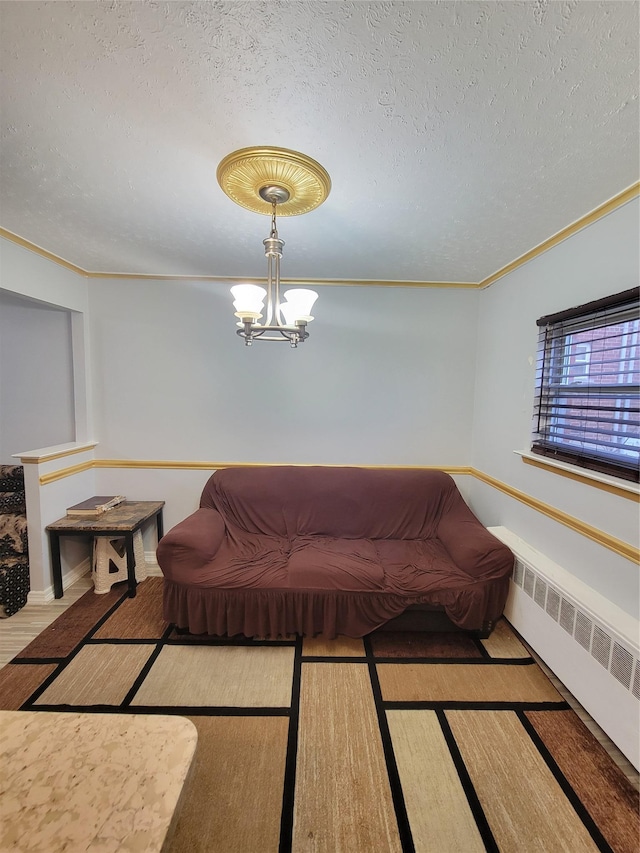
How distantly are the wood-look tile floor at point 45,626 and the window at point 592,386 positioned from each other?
1.17m

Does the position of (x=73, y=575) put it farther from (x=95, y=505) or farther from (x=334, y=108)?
(x=334, y=108)

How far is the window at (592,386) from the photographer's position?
1.53m

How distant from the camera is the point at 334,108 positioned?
3.61 feet

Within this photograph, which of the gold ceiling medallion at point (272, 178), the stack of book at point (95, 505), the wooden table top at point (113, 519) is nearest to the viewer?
the gold ceiling medallion at point (272, 178)

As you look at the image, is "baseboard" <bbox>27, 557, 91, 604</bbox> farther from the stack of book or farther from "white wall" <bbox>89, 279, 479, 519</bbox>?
"white wall" <bbox>89, 279, 479, 519</bbox>

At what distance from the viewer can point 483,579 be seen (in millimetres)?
2043

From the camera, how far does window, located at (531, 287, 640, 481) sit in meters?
1.53

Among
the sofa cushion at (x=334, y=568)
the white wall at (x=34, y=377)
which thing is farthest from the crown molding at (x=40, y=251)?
the sofa cushion at (x=334, y=568)

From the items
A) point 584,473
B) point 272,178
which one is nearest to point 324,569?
point 584,473

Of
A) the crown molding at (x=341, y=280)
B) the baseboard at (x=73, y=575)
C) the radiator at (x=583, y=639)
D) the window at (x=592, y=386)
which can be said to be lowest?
the baseboard at (x=73, y=575)

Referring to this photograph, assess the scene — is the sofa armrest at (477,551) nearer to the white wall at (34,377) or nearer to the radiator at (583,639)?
the radiator at (583,639)

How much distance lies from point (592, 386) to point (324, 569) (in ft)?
5.82

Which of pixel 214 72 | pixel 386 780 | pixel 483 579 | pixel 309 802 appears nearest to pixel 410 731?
pixel 386 780

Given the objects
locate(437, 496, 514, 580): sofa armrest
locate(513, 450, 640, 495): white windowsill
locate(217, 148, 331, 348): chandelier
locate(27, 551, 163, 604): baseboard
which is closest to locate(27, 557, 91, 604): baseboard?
locate(27, 551, 163, 604): baseboard
